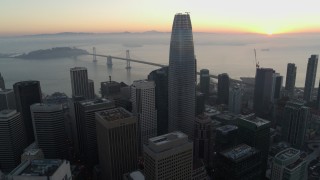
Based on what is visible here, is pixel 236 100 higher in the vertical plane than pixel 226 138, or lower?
lower

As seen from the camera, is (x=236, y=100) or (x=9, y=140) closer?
(x=9, y=140)

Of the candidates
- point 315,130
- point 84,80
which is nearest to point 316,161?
point 315,130

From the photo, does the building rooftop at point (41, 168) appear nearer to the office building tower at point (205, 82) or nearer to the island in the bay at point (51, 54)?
the office building tower at point (205, 82)

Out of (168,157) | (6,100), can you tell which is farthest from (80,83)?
(168,157)

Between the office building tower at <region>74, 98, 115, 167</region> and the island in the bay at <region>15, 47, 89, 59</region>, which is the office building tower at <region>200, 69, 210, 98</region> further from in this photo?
the island in the bay at <region>15, 47, 89, 59</region>

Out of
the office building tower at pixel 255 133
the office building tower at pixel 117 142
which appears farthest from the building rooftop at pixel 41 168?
the office building tower at pixel 255 133

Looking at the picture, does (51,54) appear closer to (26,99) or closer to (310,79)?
(26,99)
